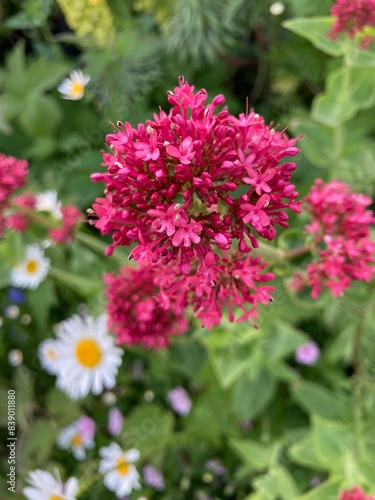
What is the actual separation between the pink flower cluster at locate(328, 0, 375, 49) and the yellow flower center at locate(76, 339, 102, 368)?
3.01 feet

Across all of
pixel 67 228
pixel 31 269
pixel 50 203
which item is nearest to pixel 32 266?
pixel 31 269

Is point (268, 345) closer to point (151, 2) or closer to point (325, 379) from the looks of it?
point (325, 379)

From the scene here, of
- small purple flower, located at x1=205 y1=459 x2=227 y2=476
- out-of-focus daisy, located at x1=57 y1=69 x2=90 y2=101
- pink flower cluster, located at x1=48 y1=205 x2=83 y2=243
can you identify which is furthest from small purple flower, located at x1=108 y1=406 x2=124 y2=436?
out-of-focus daisy, located at x1=57 y1=69 x2=90 y2=101

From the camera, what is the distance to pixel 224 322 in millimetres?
1095

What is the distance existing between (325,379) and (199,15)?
1.03 m

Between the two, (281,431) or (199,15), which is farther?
(281,431)

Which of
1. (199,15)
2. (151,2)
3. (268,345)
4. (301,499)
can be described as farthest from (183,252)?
(151,2)

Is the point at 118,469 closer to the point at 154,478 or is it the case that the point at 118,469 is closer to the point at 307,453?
the point at 154,478

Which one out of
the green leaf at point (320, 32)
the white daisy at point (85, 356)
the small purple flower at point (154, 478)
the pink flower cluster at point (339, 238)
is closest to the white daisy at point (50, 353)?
the white daisy at point (85, 356)

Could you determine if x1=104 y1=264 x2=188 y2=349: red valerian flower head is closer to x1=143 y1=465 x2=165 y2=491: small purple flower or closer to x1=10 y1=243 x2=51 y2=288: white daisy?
x1=10 y1=243 x2=51 y2=288: white daisy

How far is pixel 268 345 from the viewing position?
51.2 inches

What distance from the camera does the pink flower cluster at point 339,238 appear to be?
0.79 metres

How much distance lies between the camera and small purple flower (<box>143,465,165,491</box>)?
1.39m

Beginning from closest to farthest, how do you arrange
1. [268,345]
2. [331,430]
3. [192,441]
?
[331,430] → [268,345] → [192,441]
